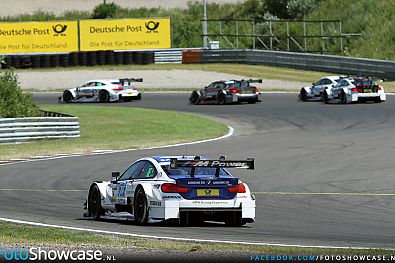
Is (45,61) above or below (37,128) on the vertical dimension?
above

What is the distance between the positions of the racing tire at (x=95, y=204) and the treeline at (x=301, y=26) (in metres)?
49.7

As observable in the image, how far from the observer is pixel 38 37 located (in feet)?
216

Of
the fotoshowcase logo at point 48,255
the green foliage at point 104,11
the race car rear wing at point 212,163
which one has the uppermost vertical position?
the green foliage at point 104,11

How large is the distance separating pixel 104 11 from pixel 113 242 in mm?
71432

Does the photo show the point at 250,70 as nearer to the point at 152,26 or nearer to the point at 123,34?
the point at 152,26

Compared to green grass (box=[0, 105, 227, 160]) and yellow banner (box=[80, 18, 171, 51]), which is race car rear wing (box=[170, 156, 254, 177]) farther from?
yellow banner (box=[80, 18, 171, 51])

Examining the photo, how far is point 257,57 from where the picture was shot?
6394cm

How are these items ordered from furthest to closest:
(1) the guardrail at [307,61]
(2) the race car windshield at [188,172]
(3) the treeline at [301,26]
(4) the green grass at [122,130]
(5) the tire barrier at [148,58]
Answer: (3) the treeline at [301,26]
(5) the tire barrier at [148,58]
(1) the guardrail at [307,61]
(4) the green grass at [122,130]
(2) the race car windshield at [188,172]

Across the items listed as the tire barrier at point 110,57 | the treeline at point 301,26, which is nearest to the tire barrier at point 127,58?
the tire barrier at point 110,57

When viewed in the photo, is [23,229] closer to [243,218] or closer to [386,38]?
[243,218]

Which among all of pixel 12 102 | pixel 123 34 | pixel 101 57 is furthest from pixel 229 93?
pixel 123 34

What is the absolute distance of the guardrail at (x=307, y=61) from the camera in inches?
2211

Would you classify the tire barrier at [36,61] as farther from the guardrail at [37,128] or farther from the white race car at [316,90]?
the guardrail at [37,128]

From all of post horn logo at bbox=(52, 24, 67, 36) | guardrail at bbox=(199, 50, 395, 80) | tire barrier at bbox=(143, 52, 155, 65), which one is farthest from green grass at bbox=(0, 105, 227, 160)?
post horn logo at bbox=(52, 24, 67, 36)
